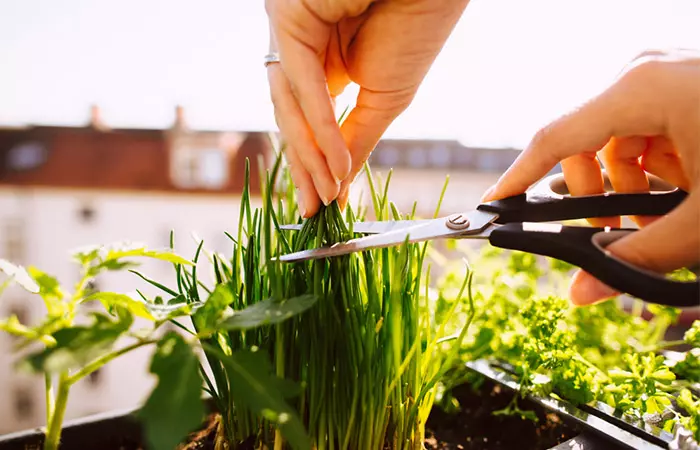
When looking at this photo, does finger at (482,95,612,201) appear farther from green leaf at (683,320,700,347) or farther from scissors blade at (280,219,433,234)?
green leaf at (683,320,700,347)

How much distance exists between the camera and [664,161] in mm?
580

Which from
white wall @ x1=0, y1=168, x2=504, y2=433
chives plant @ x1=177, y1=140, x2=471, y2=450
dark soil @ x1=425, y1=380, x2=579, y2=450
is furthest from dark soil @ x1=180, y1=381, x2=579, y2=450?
white wall @ x1=0, y1=168, x2=504, y2=433

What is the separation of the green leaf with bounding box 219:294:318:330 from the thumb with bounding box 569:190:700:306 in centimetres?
27

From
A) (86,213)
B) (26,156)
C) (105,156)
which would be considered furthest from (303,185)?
(86,213)

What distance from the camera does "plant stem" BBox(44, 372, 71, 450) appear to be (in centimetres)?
37

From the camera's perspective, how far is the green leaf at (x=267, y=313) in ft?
1.09

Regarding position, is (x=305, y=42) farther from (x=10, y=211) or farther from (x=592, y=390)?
(x=10, y=211)

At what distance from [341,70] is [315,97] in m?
0.14

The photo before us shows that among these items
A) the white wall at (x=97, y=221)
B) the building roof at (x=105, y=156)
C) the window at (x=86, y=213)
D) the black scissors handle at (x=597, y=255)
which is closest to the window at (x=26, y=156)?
the building roof at (x=105, y=156)

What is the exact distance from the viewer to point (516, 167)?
1.73 ft

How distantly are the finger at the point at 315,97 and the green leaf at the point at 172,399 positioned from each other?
258 millimetres

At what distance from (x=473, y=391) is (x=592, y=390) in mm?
182

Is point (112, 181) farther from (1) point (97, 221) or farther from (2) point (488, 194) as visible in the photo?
(2) point (488, 194)

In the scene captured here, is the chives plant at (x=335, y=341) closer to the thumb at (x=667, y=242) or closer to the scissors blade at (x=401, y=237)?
the scissors blade at (x=401, y=237)
